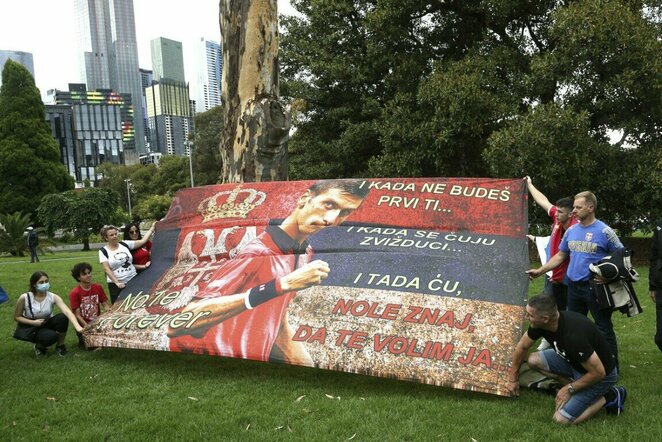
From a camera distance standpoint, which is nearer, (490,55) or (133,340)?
(133,340)

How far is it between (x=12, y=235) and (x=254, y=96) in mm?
20911

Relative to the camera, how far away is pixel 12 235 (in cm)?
2422

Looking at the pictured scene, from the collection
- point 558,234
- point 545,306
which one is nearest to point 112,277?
point 545,306

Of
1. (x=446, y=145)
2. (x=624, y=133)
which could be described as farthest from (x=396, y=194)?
(x=624, y=133)

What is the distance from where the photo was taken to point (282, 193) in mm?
6734

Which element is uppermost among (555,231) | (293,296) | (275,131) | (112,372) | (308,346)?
(275,131)

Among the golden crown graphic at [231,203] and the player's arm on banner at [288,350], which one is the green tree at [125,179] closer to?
the golden crown graphic at [231,203]

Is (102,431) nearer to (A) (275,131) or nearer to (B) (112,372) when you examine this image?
(B) (112,372)

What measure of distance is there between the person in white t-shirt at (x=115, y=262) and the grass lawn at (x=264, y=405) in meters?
0.96

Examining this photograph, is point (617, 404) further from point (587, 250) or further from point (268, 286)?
point (268, 286)

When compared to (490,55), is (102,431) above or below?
below

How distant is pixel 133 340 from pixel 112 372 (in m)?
0.38

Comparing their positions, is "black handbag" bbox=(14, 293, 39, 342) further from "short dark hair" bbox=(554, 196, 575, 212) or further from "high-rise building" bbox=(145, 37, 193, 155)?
"high-rise building" bbox=(145, 37, 193, 155)

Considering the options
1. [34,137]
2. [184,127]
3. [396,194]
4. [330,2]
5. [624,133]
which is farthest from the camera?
[184,127]
